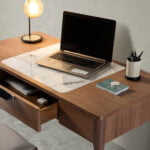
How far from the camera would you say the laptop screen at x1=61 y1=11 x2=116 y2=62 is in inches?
81.0

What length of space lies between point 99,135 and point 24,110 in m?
0.39

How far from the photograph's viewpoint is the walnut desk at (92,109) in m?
1.69

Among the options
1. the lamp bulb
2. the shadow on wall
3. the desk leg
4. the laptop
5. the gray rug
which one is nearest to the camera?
the desk leg

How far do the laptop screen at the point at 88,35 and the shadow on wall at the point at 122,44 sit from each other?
0.53 feet

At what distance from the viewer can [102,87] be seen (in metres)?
1.86

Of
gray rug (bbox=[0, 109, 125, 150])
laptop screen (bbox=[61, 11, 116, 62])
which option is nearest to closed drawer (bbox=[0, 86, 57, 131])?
laptop screen (bbox=[61, 11, 116, 62])

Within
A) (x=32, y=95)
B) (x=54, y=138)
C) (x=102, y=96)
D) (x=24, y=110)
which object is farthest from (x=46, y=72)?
(x=54, y=138)

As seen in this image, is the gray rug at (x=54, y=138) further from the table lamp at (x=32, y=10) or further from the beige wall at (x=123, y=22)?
the table lamp at (x=32, y=10)

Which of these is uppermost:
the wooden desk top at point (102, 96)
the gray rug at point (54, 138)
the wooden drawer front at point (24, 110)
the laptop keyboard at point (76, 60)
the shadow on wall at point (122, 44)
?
the shadow on wall at point (122, 44)

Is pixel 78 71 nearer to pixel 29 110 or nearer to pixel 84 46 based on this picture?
pixel 84 46

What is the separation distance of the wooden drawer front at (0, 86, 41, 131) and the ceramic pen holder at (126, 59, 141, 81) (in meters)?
0.47

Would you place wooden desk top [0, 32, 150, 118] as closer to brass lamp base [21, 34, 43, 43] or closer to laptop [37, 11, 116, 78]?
laptop [37, 11, 116, 78]

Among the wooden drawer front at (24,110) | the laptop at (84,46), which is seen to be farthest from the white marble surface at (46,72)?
the wooden drawer front at (24,110)

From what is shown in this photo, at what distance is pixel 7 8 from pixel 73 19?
971 mm
